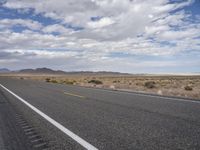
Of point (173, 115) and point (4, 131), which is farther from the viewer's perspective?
point (173, 115)

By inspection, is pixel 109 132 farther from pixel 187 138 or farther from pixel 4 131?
pixel 4 131

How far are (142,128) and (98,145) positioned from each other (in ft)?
5.75

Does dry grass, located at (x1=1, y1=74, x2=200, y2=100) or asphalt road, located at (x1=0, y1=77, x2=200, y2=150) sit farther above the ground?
dry grass, located at (x1=1, y1=74, x2=200, y2=100)

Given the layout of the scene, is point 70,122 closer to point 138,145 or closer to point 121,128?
point 121,128

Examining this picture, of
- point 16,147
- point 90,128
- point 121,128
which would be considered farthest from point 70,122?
point 16,147

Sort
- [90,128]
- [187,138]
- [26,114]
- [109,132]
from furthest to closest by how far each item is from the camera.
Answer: [26,114]
[90,128]
[109,132]
[187,138]

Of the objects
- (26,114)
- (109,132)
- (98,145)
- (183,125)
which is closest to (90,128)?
(109,132)

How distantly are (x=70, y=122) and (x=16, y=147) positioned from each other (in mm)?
2618

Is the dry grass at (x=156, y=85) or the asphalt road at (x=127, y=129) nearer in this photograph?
the asphalt road at (x=127, y=129)

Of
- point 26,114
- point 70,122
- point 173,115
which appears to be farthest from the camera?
point 26,114

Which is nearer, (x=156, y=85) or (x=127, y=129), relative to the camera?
(x=127, y=129)

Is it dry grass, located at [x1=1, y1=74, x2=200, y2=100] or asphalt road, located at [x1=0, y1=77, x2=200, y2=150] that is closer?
asphalt road, located at [x1=0, y1=77, x2=200, y2=150]

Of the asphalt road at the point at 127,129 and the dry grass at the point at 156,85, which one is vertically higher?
the dry grass at the point at 156,85

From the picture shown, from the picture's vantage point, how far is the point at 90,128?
7.16 m
